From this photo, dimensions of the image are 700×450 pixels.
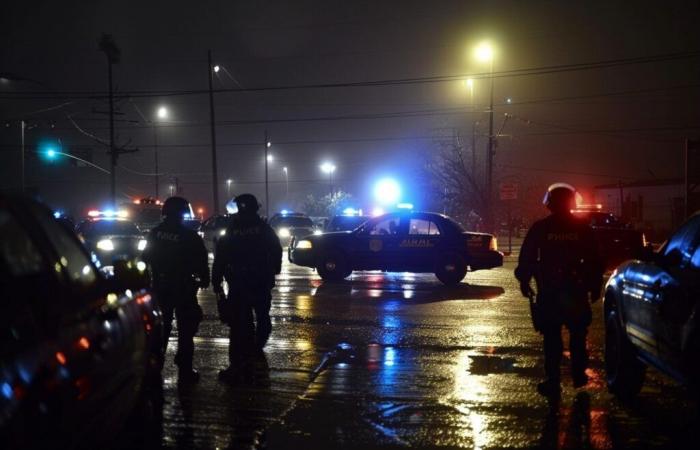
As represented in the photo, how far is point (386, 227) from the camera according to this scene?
53.5 feet

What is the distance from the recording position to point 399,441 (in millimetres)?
5051

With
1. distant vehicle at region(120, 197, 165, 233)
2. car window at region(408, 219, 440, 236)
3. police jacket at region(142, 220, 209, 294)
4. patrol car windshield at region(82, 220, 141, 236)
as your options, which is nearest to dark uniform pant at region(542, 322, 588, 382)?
police jacket at region(142, 220, 209, 294)

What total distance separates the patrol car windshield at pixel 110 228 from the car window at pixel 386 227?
6.16 m

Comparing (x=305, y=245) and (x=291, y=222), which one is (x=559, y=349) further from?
(x=291, y=222)

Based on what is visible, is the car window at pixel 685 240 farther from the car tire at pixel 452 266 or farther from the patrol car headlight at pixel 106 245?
the patrol car headlight at pixel 106 245

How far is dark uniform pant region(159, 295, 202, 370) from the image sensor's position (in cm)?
662

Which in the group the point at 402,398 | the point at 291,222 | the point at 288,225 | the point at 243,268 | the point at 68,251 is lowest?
the point at 402,398

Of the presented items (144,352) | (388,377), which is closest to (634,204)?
(388,377)

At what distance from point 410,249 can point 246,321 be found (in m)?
9.02

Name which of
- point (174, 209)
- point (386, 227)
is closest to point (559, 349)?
point (174, 209)

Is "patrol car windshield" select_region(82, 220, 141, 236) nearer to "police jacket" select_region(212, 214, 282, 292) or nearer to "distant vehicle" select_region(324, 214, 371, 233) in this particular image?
"distant vehicle" select_region(324, 214, 371, 233)

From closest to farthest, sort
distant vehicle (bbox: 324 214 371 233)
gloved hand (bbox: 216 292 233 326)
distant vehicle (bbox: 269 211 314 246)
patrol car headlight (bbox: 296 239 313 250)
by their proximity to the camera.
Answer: gloved hand (bbox: 216 292 233 326), patrol car headlight (bbox: 296 239 313 250), distant vehicle (bbox: 324 214 371 233), distant vehicle (bbox: 269 211 314 246)

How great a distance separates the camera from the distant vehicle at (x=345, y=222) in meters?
23.5

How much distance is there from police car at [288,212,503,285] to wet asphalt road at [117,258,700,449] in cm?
509
